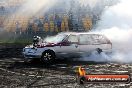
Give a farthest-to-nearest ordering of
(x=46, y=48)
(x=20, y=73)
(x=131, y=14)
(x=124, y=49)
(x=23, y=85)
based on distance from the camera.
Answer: (x=131, y=14)
(x=124, y=49)
(x=46, y=48)
(x=20, y=73)
(x=23, y=85)

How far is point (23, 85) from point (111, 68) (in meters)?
4.95

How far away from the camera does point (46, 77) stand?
1248cm

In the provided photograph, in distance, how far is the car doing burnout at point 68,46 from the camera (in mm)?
16047

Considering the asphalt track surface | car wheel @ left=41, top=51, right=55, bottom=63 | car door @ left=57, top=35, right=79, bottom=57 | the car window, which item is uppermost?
the car window

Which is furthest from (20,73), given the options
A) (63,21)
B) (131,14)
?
(63,21)

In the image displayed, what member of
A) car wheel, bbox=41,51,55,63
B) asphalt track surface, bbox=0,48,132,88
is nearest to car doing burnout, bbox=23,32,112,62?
car wheel, bbox=41,51,55,63

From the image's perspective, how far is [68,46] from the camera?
16438mm

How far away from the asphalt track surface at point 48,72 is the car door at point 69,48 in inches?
17.8

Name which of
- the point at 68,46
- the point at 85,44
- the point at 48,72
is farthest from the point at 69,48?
the point at 48,72

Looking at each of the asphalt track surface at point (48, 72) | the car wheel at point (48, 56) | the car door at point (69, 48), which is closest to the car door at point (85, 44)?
the car door at point (69, 48)

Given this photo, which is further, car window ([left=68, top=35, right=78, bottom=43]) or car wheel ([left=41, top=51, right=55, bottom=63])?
car window ([left=68, top=35, right=78, bottom=43])

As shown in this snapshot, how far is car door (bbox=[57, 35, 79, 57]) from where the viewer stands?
16.3 metres

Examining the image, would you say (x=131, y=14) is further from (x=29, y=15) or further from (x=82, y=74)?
(x=82, y=74)

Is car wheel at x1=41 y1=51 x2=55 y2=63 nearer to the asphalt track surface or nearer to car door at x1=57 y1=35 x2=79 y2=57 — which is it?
the asphalt track surface
